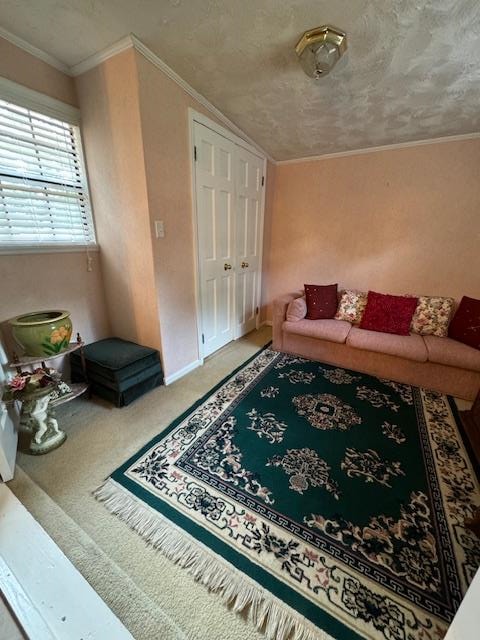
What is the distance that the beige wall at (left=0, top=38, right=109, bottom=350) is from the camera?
5.14 ft

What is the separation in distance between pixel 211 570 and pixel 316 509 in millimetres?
546

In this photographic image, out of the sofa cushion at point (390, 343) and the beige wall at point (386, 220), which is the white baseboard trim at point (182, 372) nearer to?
the sofa cushion at point (390, 343)

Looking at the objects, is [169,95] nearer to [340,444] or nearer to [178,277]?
[178,277]

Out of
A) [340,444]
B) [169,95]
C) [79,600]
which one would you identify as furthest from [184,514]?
[169,95]

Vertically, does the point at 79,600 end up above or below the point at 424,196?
below

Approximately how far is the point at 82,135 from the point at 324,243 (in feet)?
8.57

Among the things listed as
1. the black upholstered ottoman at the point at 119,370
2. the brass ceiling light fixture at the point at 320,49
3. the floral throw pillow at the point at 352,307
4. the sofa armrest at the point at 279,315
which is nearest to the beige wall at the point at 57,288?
the black upholstered ottoman at the point at 119,370

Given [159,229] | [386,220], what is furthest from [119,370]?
[386,220]

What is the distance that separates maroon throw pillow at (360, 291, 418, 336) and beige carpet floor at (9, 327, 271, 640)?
2.01 m

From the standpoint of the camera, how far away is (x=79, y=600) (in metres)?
0.89

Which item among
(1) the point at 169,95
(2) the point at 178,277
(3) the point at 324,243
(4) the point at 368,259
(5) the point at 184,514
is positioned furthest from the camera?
(3) the point at 324,243

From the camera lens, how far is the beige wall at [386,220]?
244cm

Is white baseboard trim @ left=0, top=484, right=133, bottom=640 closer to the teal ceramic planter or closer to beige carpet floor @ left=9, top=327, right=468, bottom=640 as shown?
beige carpet floor @ left=9, top=327, right=468, bottom=640

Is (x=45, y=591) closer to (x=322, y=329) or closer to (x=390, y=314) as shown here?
(x=322, y=329)
